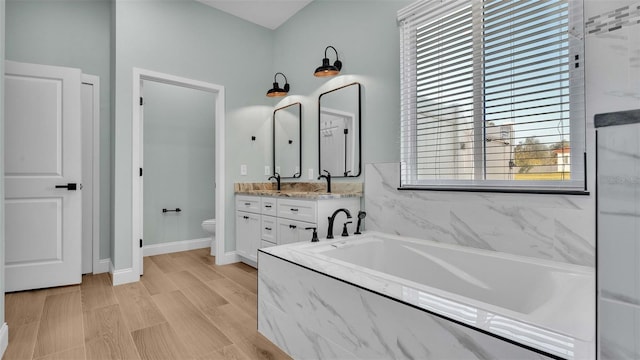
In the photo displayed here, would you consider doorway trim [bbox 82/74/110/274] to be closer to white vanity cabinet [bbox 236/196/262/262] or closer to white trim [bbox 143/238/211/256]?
white trim [bbox 143/238/211/256]

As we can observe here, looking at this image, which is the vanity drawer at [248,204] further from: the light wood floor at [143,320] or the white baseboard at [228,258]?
the light wood floor at [143,320]

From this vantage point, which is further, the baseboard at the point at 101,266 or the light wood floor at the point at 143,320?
the baseboard at the point at 101,266

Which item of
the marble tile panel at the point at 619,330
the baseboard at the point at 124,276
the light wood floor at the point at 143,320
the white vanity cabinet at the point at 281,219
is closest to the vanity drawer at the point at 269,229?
the white vanity cabinet at the point at 281,219

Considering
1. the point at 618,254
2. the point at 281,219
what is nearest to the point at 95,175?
the point at 281,219

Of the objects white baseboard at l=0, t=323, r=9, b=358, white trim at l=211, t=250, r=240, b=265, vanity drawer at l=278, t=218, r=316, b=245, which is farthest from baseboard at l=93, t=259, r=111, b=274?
vanity drawer at l=278, t=218, r=316, b=245

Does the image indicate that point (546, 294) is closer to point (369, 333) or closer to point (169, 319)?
point (369, 333)

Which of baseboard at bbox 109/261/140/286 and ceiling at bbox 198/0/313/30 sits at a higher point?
ceiling at bbox 198/0/313/30

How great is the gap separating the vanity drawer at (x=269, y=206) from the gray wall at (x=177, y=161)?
1688 millimetres

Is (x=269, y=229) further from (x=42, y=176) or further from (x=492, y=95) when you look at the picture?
(x=492, y=95)

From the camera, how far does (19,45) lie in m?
2.99

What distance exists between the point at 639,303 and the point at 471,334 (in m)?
0.53

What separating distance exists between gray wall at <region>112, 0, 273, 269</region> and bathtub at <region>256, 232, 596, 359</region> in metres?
1.95

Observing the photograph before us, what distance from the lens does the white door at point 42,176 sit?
273cm

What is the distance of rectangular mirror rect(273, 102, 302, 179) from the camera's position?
365 centimetres
